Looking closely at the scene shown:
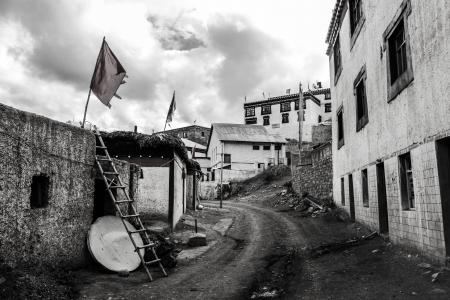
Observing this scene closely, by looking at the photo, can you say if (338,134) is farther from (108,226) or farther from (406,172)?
(108,226)

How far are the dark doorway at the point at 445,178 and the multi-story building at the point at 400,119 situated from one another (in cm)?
2

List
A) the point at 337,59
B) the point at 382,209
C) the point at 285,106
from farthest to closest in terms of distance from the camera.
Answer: the point at 285,106 → the point at 337,59 → the point at 382,209

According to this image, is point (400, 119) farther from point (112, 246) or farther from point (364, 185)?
point (112, 246)

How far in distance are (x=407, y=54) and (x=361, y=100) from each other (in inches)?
209

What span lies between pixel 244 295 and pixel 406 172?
5.14m

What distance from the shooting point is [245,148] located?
47.4 m

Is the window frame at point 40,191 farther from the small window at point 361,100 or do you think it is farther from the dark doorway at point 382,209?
the small window at point 361,100

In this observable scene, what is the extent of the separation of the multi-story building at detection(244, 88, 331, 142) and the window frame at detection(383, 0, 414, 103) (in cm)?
4926

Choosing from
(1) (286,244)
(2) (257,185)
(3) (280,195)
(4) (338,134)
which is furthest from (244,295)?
(2) (257,185)

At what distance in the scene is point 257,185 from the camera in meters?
38.5

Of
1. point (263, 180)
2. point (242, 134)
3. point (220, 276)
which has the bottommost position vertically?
point (220, 276)

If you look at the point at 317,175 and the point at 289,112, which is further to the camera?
the point at 289,112

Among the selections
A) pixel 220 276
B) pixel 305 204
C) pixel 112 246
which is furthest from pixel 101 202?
pixel 305 204

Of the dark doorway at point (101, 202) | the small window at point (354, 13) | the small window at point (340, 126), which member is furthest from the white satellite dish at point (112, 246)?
the small window at point (340, 126)
